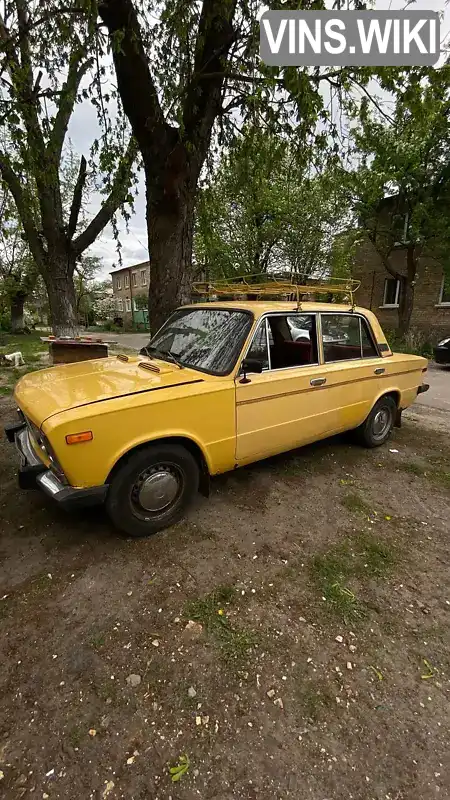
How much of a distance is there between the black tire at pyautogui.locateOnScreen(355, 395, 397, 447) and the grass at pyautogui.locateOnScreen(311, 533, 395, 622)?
1.88 meters

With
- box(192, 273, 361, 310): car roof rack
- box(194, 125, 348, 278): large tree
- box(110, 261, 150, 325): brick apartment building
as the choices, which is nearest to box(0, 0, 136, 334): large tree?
box(192, 273, 361, 310): car roof rack

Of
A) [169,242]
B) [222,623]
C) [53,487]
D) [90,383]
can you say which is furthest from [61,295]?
[222,623]

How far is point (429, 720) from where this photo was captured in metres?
1.72

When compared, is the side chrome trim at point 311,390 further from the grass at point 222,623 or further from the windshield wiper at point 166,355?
the grass at point 222,623

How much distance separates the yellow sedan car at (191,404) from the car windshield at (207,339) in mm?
13

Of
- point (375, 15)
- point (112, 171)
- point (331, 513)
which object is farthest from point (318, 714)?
point (112, 171)

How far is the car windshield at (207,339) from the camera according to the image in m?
3.21

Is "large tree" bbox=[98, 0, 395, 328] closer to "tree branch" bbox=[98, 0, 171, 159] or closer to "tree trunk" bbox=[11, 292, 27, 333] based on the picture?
"tree branch" bbox=[98, 0, 171, 159]

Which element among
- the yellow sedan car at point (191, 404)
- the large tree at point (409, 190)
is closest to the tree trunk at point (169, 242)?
the yellow sedan car at point (191, 404)

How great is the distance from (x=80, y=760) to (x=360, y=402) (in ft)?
12.6

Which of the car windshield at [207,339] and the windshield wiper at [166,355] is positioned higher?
the car windshield at [207,339]

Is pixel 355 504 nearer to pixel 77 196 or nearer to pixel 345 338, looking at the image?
pixel 345 338

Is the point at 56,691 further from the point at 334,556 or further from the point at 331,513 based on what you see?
the point at 331,513

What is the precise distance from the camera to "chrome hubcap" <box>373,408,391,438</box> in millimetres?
4737
